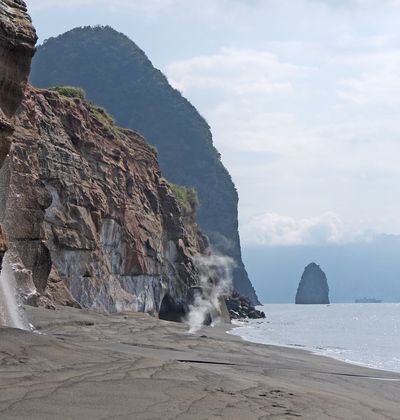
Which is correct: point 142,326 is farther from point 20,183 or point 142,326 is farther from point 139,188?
point 139,188

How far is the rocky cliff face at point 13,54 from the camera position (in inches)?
669

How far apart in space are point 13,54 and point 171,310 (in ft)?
176

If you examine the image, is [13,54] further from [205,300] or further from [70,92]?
[205,300]

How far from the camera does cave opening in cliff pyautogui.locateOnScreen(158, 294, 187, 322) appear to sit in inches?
2718

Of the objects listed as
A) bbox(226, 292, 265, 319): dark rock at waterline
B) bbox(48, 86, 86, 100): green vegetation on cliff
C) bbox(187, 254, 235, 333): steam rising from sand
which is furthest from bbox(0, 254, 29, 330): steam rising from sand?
bbox(226, 292, 265, 319): dark rock at waterline

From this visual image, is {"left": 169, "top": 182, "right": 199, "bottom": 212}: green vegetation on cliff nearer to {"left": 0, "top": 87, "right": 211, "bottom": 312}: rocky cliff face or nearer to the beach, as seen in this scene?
{"left": 0, "top": 87, "right": 211, "bottom": 312}: rocky cliff face

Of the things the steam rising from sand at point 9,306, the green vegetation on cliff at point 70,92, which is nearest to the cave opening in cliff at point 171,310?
the green vegetation on cliff at point 70,92

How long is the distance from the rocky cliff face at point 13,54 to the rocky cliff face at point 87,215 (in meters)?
10.3

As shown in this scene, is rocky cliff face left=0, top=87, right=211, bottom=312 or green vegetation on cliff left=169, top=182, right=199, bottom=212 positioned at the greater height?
green vegetation on cliff left=169, top=182, right=199, bottom=212

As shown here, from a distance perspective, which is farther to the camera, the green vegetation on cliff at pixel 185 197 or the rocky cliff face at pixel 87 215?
the green vegetation on cliff at pixel 185 197

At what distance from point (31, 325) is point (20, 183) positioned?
11.8 meters

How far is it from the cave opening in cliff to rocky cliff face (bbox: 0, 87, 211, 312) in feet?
0.38

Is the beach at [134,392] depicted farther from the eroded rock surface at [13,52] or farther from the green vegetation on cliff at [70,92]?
the green vegetation on cliff at [70,92]

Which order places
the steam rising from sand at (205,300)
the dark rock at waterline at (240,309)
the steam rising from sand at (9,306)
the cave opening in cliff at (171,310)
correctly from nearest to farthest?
the steam rising from sand at (9,306), the cave opening in cliff at (171,310), the steam rising from sand at (205,300), the dark rock at waterline at (240,309)
